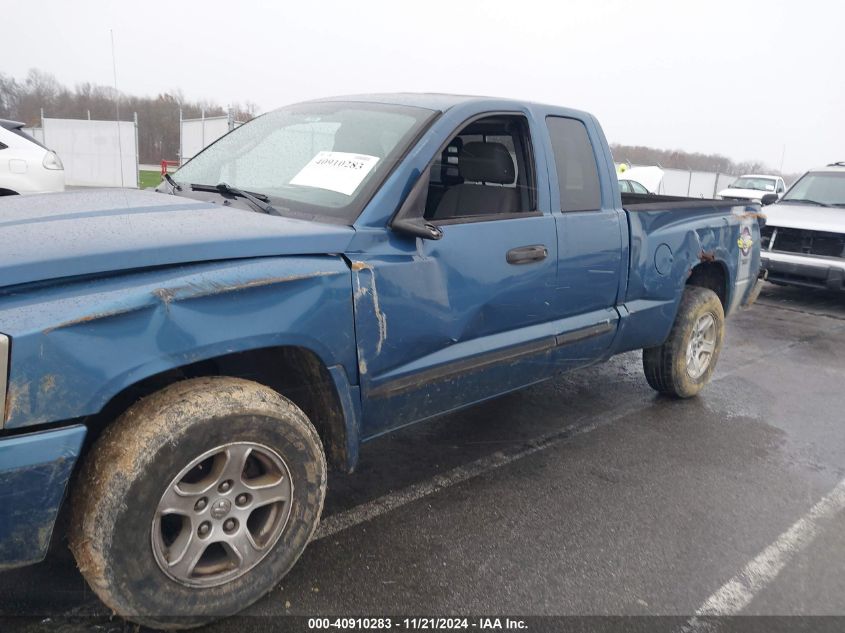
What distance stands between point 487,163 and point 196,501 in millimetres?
2013

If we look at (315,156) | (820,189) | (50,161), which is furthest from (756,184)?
(315,156)

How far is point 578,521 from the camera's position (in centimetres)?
301

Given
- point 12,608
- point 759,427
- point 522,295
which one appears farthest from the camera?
point 759,427

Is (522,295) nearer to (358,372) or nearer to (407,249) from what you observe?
(407,249)

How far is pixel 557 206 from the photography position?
10.8ft

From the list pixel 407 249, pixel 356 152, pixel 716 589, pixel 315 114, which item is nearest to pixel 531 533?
pixel 716 589

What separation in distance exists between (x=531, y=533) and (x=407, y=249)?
4.44 ft

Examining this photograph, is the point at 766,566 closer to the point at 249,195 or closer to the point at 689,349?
the point at 689,349

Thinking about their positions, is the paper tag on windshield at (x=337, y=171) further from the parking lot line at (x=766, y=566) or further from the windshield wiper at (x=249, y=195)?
the parking lot line at (x=766, y=566)

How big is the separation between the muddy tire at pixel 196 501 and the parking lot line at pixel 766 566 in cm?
147

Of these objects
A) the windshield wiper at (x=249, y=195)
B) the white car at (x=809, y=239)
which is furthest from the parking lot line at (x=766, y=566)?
the white car at (x=809, y=239)

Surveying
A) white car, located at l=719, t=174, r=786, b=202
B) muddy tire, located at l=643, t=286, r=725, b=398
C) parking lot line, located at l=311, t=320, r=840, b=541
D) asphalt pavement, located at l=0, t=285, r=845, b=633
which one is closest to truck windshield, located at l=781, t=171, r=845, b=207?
asphalt pavement, located at l=0, t=285, r=845, b=633

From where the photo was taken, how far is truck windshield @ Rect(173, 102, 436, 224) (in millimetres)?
2646

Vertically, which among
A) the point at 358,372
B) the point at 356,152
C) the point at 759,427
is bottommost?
the point at 759,427
